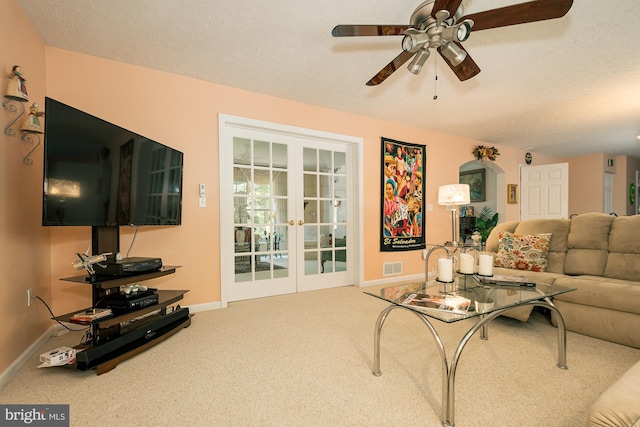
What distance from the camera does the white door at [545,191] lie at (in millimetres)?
5145

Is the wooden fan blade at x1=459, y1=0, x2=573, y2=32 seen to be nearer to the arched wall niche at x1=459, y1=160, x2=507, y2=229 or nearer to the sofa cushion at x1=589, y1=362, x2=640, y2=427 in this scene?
the sofa cushion at x1=589, y1=362, x2=640, y2=427

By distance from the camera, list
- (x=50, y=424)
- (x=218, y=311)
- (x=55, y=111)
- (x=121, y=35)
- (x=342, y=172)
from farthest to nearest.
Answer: (x=342, y=172)
(x=218, y=311)
(x=121, y=35)
(x=55, y=111)
(x=50, y=424)

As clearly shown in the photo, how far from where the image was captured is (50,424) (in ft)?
4.40

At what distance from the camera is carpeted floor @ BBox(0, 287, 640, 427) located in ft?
4.43

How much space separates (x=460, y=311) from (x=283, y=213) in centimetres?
244

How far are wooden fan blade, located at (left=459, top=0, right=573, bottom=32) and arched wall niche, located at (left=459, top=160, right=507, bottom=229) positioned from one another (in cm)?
400

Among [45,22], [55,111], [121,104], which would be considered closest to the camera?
[55,111]

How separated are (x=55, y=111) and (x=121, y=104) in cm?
111

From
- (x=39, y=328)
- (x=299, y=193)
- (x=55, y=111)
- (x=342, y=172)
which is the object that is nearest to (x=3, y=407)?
(x=39, y=328)

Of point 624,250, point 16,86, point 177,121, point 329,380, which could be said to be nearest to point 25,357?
point 16,86

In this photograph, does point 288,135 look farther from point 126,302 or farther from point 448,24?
point 126,302

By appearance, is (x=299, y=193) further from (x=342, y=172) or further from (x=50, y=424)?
(x=50, y=424)

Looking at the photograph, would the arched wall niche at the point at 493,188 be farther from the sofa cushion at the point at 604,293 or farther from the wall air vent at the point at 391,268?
the sofa cushion at the point at 604,293

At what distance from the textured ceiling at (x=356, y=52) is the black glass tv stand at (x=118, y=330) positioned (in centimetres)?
184
